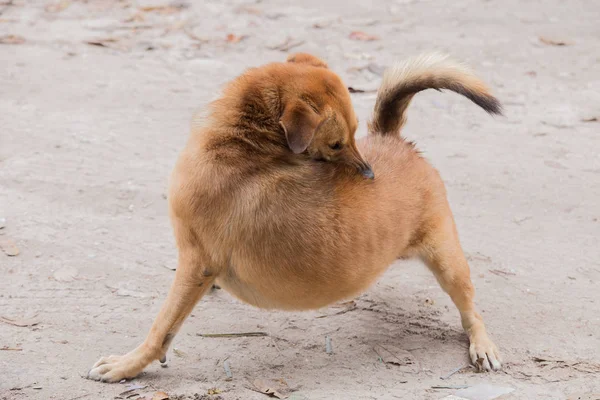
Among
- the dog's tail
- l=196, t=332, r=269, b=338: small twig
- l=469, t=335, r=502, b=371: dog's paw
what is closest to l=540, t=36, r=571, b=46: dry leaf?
the dog's tail

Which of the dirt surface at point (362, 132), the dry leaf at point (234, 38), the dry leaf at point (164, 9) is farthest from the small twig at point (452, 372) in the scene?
the dry leaf at point (164, 9)

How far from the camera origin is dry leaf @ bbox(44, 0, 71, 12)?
9.62m

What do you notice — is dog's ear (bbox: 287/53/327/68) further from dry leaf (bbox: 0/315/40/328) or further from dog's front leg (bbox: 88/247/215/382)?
dry leaf (bbox: 0/315/40/328)

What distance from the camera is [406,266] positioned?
18.3ft

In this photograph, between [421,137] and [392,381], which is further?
[421,137]

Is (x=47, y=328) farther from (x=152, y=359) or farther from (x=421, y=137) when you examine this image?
(x=421, y=137)

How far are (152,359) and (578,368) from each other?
2.31 m

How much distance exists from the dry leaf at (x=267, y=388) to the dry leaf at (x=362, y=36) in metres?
5.80

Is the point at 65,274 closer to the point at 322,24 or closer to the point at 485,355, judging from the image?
the point at 485,355

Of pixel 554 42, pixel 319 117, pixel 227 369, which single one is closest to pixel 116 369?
pixel 227 369

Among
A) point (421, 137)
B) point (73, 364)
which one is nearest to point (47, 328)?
point (73, 364)

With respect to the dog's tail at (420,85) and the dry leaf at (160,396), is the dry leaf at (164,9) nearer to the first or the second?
the dog's tail at (420,85)

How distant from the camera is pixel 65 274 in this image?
5031mm

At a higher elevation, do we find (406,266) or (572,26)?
(572,26)
